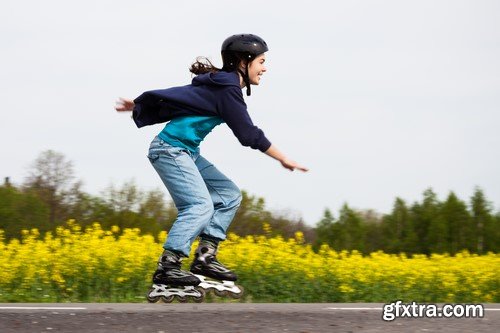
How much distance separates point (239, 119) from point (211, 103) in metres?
0.24

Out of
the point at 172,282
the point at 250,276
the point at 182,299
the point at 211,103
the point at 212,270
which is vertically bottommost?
the point at 182,299

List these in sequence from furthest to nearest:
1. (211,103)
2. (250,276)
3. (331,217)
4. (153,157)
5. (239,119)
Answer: (331,217) → (250,276) → (153,157) → (211,103) → (239,119)

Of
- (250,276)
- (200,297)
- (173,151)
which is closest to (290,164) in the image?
(173,151)

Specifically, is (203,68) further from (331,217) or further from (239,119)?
(331,217)

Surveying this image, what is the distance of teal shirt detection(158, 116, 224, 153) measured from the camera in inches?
247

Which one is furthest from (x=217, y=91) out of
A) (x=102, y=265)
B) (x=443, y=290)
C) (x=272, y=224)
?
(x=272, y=224)

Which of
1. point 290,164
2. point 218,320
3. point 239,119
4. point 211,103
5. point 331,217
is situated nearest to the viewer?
point 218,320

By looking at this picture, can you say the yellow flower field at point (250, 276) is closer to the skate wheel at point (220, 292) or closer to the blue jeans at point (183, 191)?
the skate wheel at point (220, 292)

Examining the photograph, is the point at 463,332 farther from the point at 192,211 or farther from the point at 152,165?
the point at 152,165

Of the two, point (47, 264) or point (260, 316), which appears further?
point (47, 264)

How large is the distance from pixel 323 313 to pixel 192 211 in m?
1.31

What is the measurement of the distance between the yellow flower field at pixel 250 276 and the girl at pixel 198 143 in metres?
1.50

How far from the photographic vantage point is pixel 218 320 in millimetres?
5168

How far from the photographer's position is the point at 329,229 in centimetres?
1789
